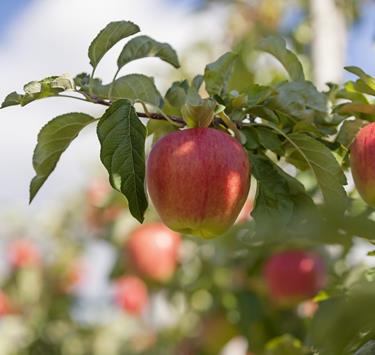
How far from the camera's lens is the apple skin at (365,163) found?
3.10 feet

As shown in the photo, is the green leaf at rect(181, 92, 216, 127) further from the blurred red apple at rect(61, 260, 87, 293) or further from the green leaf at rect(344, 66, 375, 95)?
the blurred red apple at rect(61, 260, 87, 293)

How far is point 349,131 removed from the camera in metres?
1.02

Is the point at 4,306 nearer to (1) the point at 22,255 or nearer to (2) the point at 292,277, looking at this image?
(1) the point at 22,255

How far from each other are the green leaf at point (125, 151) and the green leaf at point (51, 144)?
6cm

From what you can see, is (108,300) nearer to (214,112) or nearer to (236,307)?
(236,307)

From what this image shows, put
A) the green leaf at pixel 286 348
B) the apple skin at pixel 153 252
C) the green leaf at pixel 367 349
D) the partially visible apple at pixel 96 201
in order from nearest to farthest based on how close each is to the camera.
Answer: the green leaf at pixel 367 349 < the green leaf at pixel 286 348 < the apple skin at pixel 153 252 < the partially visible apple at pixel 96 201

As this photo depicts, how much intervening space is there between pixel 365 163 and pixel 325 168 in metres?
0.05

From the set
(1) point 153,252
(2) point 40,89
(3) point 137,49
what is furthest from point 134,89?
(1) point 153,252

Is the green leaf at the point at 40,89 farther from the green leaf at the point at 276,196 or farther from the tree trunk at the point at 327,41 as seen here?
the tree trunk at the point at 327,41

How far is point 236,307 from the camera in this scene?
231 centimetres

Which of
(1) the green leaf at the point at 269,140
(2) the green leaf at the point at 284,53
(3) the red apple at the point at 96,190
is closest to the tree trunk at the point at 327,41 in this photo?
(2) the green leaf at the point at 284,53

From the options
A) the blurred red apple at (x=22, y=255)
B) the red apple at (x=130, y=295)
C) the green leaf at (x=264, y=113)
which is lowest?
the red apple at (x=130, y=295)

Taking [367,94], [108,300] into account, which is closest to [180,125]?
[367,94]

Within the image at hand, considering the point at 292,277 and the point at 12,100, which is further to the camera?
the point at 292,277
